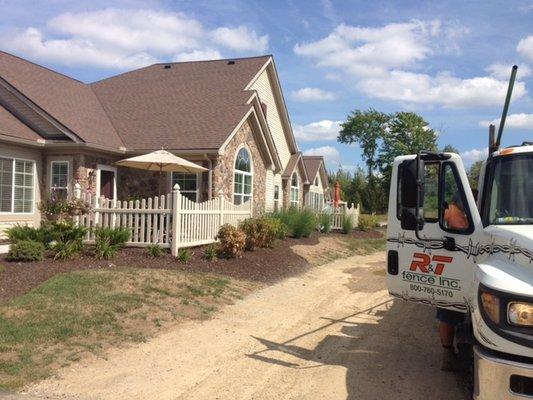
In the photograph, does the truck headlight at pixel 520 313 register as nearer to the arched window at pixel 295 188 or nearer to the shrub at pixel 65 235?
the shrub at pixel 65 235

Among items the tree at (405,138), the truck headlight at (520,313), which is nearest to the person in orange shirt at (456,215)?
the truck headlight at (520,313)

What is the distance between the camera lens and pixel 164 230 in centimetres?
1210

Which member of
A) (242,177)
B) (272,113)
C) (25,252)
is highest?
(272,113)

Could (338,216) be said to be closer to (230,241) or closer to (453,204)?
(230,241)

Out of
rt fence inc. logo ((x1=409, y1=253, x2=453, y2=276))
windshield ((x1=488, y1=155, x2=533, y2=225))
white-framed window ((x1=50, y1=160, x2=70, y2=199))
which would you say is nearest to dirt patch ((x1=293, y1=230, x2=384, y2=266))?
white-framed window ((x1=50, y1=160, x2=70, y2=199))

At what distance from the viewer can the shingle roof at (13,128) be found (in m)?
14.1

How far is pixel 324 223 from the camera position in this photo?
21922mm

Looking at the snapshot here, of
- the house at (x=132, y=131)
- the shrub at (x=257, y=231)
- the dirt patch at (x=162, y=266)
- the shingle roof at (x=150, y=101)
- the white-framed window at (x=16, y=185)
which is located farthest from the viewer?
the shingle roof at (x=150, y=101)

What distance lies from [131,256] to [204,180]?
6184 millimetres

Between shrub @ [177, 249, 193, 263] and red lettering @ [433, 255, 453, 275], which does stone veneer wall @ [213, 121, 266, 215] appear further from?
red lettering @ [433, 255, 453, 275]

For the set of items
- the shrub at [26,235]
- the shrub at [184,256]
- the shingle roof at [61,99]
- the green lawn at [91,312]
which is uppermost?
the shingle roof at [61,99]

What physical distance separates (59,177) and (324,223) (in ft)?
35.2

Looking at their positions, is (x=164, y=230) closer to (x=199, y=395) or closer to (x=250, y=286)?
(x=250, y=286)

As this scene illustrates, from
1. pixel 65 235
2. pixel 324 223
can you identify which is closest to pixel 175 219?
pixel 65 235
